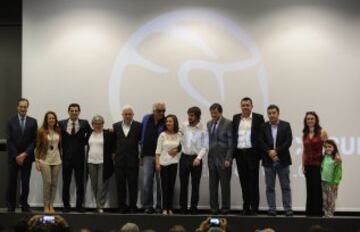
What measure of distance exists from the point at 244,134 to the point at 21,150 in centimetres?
298

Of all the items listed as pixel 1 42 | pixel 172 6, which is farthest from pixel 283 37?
pixel 1 42

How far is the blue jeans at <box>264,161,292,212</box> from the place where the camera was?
23.7 ft

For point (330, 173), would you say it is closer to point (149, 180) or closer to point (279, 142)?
point (279, 142)

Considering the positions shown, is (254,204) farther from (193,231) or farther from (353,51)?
(353,51)

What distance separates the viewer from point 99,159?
7691 millimetres

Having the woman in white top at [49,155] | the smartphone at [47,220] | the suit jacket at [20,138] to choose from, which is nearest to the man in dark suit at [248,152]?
the woman in white top at [49,155]

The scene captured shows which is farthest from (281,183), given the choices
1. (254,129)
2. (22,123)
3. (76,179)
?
(22,123)

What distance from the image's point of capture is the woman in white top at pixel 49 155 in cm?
753

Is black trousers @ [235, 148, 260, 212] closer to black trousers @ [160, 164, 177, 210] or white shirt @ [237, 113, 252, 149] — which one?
white shirt @ [237, 113, 252, 149]

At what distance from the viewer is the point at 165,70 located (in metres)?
8.36

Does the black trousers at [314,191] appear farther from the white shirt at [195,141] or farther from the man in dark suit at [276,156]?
the white shirt at [195,141]

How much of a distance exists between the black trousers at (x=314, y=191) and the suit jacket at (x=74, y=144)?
2980 millimetres

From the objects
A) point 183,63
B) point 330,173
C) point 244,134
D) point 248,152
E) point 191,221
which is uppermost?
point 183,63

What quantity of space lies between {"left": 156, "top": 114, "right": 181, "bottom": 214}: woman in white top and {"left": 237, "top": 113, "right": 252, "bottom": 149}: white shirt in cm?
79
